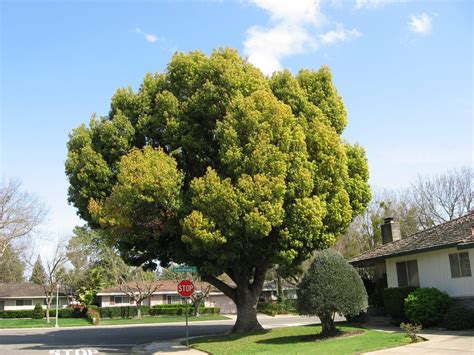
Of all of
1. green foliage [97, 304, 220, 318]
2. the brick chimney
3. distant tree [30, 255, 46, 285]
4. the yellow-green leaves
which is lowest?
green foliage [97, 304, 220, 318]

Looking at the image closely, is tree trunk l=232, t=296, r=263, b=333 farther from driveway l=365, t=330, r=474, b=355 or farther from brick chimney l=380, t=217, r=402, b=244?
brick chimney l=380, t=217, r=402, b=244

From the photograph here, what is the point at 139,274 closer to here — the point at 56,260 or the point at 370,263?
the point at 56,260

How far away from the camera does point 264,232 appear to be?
60.4ft

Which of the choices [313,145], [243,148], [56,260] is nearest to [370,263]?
[313,145]

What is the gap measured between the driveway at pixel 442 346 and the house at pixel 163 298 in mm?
49503

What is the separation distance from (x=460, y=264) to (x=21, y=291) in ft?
214

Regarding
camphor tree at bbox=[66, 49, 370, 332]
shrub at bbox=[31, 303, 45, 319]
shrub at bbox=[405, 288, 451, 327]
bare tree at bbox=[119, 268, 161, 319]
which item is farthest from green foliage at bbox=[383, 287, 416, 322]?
shrub at bbox=[31, 303, 45, 319]

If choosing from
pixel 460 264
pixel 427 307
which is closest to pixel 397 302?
pixel 427 307

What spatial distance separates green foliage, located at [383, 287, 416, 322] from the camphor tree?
165 inches

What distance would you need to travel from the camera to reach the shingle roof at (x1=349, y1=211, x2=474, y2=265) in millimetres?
20000

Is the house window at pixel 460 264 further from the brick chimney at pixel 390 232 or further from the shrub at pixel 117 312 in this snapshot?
the shrub at pixel 117 312

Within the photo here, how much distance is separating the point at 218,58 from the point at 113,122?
19.9 feet

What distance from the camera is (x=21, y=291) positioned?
228ft

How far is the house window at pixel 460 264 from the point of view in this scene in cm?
1992
